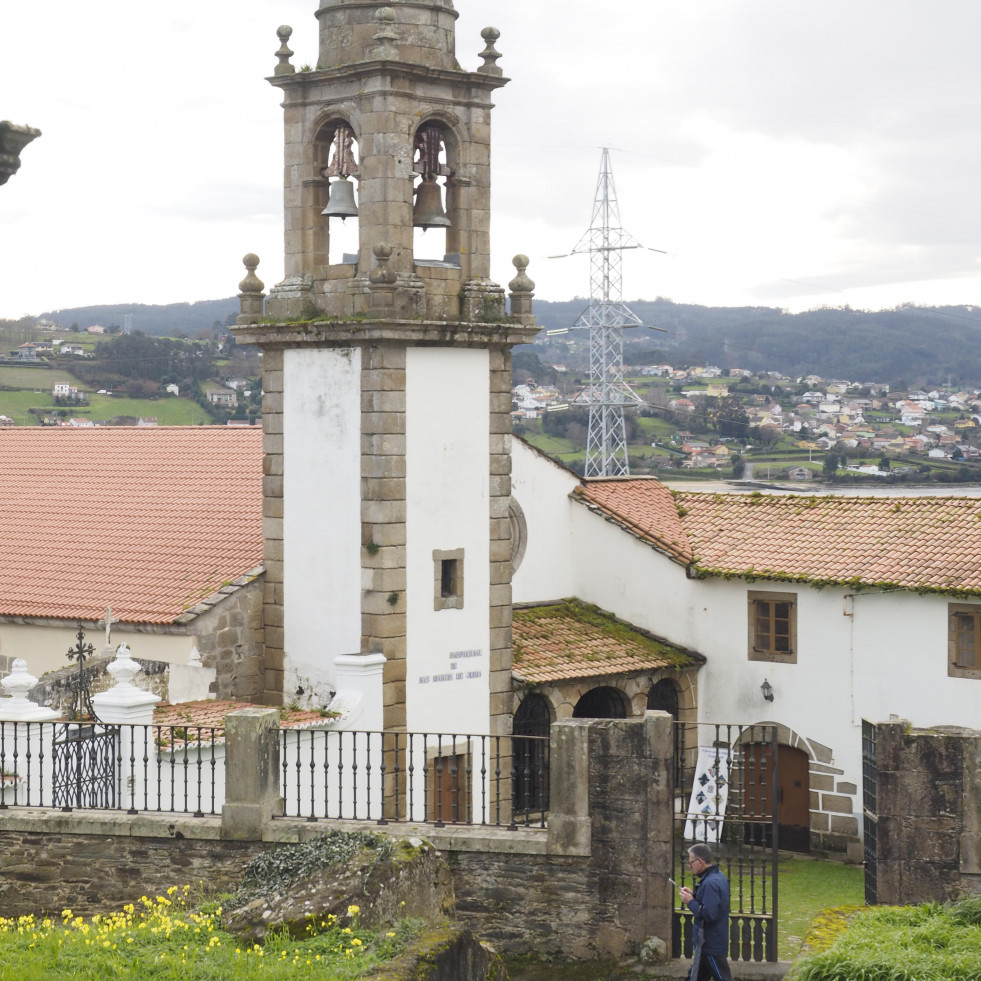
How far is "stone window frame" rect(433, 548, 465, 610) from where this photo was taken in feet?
63.7

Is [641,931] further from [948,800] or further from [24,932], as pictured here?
[24,932]

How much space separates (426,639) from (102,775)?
15.9 feet

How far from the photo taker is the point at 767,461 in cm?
5359

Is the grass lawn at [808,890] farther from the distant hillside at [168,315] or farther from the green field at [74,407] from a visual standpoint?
the distant hillside at [168,315]

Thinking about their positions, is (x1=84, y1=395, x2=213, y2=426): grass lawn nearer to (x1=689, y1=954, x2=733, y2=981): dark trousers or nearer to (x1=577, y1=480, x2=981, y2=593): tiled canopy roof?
(x1=577, y1=480, x2=981, y2=593): tiled canopy roof

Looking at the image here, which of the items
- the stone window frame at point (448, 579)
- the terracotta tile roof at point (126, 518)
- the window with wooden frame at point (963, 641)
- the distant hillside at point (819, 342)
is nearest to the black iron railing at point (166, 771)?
the stone window frame at point (448, 579)

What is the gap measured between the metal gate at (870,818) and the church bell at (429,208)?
7897 millimetres

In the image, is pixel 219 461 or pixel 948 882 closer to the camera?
pixel 948 882

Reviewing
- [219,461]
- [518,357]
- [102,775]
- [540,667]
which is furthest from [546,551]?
[518,357]

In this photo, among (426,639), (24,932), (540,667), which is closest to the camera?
(24,932)

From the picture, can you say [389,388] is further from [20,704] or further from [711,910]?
[711,910]

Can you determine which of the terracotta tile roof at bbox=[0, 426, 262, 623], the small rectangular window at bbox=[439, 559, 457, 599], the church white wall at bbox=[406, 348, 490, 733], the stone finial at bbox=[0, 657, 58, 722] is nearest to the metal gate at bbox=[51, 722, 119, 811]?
the stone finial at bbox=[0, 657, 58, 722]

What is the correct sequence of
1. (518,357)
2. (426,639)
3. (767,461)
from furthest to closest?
(518,357)
(767,461)
(426,639)

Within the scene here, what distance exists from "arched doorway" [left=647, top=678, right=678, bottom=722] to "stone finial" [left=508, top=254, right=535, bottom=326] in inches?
248
